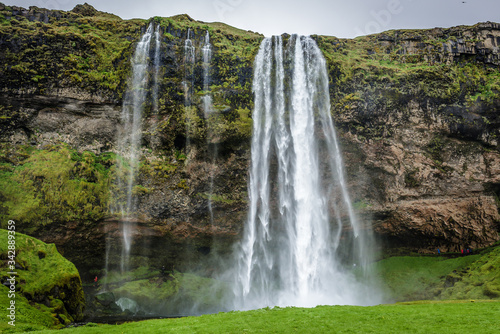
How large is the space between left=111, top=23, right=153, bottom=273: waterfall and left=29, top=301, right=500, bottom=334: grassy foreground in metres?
18.0

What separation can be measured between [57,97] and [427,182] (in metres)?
39.5

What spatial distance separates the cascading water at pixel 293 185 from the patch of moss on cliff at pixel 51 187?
15.8 meters

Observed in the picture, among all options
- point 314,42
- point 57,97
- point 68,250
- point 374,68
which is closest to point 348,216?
point 374,68

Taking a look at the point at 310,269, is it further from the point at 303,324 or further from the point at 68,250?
the point at 68,250

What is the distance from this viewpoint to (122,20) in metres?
40.7

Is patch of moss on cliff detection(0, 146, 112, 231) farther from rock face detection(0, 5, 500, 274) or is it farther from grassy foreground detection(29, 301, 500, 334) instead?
grassy foreground detection(29, 301, 500, 334)

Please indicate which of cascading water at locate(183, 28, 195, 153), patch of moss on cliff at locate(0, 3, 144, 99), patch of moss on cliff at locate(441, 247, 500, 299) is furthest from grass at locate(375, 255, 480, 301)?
patch of moss on cliff at locate(0, 3, 144, 99)

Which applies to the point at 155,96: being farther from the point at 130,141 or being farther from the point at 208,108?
the point at 208,108

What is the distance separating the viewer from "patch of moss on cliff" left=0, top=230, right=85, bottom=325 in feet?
64.2

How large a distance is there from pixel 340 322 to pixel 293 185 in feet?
65.9

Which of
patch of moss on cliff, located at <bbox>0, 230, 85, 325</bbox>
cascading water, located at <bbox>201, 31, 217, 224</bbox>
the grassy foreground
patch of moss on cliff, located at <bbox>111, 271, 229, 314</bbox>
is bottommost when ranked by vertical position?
patch of moss on cliff, located at <bbox>111, 271, 229, 314</bbox>

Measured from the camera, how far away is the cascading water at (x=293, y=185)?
33969 millimetres

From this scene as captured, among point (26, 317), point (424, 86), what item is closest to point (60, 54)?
point (26, 317)

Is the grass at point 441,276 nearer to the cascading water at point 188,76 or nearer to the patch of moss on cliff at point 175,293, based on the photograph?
the patch of moss on cliff at point 175,293
